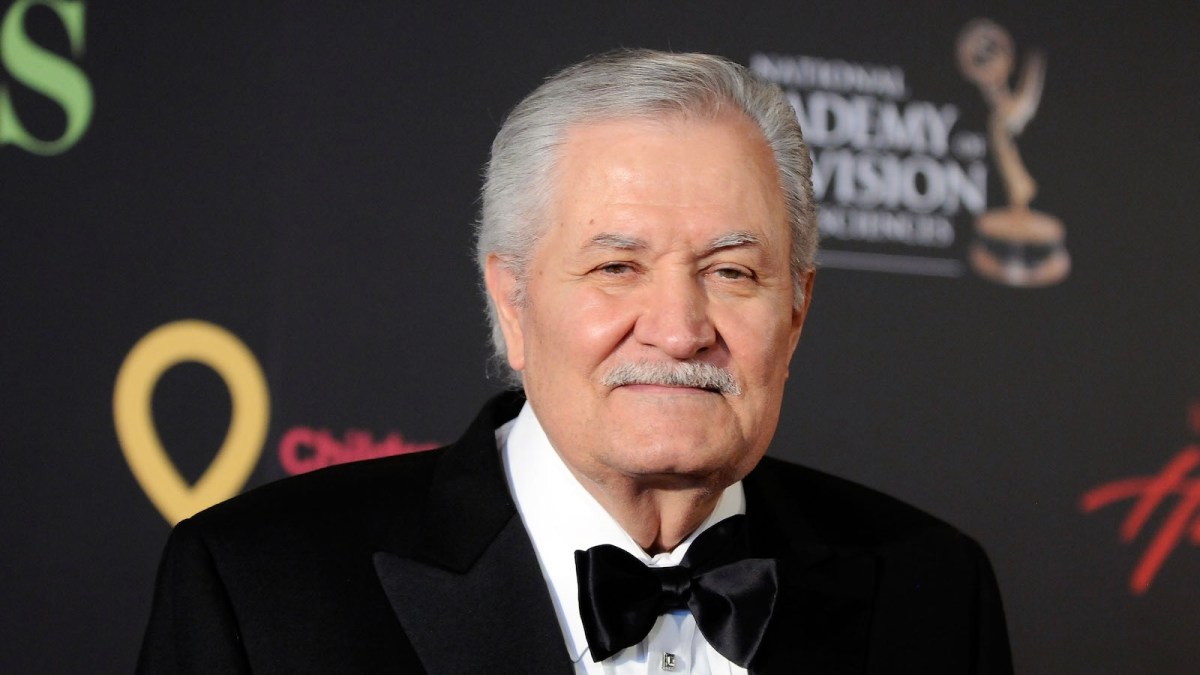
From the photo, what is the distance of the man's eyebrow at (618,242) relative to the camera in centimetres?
148

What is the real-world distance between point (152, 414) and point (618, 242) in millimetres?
1254

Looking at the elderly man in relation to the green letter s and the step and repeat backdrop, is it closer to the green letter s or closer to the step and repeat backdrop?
the step and repeat backdrop

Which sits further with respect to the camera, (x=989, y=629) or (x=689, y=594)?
(x=989, y=629)

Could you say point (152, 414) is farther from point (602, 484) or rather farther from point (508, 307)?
point (602, 484)

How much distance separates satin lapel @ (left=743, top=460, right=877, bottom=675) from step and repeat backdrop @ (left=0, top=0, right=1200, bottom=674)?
102cm

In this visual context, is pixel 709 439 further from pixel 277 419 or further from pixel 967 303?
pixel 967 303

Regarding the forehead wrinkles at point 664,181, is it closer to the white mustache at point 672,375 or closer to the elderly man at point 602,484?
the elderly man at point 602,484

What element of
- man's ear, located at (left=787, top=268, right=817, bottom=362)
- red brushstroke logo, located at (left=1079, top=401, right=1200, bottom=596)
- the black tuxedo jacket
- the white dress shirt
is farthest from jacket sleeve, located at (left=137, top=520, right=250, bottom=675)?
red brushstroke logo, located at (left=1079, top=401, right=1200, bottom=596)

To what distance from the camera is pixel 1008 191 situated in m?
3.11

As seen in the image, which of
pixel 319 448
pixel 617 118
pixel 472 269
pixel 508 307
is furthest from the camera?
pixel 472 269

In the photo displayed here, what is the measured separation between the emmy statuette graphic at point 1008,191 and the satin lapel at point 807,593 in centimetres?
150

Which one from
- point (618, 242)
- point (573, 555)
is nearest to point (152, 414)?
point (573, 555)

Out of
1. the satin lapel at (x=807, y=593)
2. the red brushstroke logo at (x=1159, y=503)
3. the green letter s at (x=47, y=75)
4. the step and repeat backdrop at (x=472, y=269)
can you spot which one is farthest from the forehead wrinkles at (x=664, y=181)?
the red brushstroke logo at (x=1159, y=503)

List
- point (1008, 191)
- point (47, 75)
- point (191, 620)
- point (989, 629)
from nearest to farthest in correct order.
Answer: point (191, 620) < point (989, 629) < point (47, 75) < point (1008, 191)
